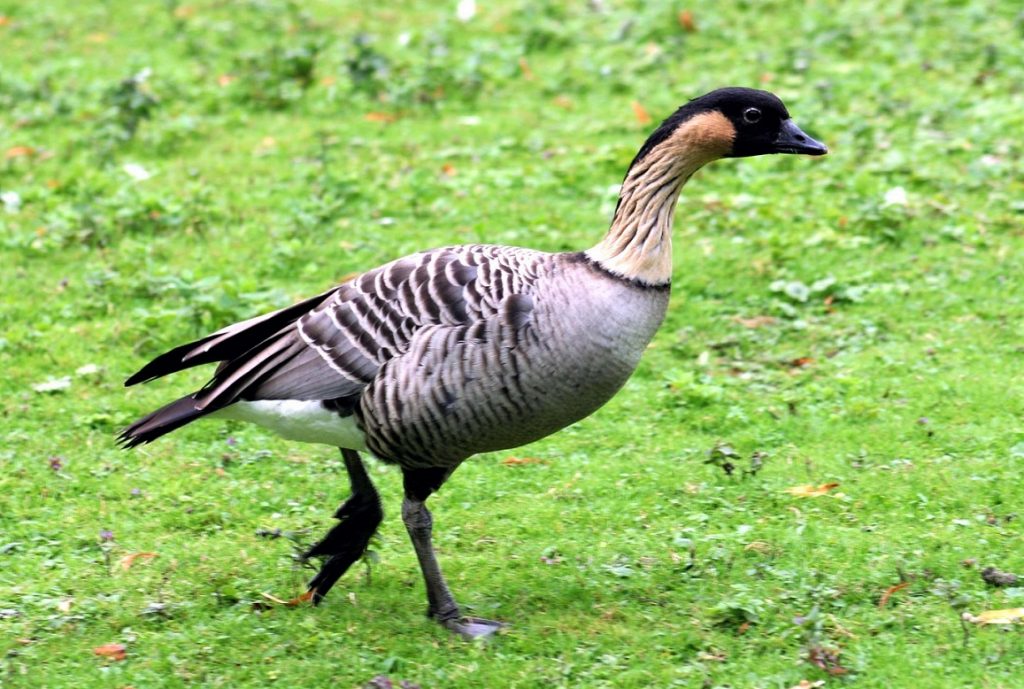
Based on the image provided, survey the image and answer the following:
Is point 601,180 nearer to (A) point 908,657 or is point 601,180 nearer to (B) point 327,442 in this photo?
(B) point 327,442

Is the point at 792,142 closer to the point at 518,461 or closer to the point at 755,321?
the point at 518,461

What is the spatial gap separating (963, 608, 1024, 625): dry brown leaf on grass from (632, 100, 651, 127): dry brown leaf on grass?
21.5ft

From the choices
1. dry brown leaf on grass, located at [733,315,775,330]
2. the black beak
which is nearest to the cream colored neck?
the black beak

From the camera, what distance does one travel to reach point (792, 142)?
17.7 feet

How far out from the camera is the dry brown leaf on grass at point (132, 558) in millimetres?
5845

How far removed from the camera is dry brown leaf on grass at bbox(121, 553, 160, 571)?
19.2ft

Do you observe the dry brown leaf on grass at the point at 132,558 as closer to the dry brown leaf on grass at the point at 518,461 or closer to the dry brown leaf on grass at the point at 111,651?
the dry brown leaf on grass at the point at 111,651

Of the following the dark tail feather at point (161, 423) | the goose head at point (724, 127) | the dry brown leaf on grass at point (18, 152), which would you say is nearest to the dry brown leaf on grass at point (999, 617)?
the goose head at point (724, 127)

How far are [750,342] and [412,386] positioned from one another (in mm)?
3237

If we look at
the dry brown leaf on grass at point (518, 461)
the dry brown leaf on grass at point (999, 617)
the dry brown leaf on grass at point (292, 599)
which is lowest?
the dry brown leaf on grass at point (292, 599)

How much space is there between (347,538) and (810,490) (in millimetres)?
2157

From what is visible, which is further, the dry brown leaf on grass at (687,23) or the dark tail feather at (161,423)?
the dry brown leaf on grass at (687,23)

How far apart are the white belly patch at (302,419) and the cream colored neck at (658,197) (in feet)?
3.98

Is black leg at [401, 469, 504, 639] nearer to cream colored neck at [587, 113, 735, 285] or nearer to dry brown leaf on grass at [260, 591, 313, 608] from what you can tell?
dry brown leaf on grass at [260, 591, 313, 608]
